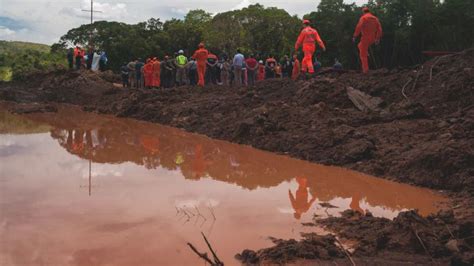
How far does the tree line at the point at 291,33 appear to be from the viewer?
65.7 ft

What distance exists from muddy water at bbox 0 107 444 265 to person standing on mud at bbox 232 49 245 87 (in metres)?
6.36

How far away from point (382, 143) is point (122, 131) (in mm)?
7273

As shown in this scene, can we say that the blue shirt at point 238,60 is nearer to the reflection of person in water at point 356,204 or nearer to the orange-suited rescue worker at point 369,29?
the orange-suited rescue worker at point 369,29

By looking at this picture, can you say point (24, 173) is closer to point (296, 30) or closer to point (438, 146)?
point (438, 146)

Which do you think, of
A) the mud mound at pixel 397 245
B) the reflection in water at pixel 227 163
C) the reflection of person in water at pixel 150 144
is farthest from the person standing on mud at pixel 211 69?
the mud mound at pixel 397 245

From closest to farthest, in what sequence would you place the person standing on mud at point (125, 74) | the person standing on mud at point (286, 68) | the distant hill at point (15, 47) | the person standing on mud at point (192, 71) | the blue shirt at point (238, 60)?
the blue shirt at point (238, 60), the person standing on mud at point (192, 71), the person standing on mud at point (286, 68), the person standing on mud at point (125, 74), the distant hill at point (15, 47)

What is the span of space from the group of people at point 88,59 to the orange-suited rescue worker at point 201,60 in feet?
22.7

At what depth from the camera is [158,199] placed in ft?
20.7

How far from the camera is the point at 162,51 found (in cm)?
3475

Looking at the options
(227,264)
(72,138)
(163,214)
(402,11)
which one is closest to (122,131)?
(72,138)

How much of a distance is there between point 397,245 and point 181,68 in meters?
15.5

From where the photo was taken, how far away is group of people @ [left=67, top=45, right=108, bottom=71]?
22.9 metres

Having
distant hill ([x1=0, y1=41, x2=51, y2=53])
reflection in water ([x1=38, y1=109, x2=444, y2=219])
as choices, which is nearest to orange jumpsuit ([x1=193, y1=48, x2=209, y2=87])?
reflection in water ([x1=38, y1=109, x2=444, y2=219])

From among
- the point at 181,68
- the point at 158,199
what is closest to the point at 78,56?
the point at 181,68
